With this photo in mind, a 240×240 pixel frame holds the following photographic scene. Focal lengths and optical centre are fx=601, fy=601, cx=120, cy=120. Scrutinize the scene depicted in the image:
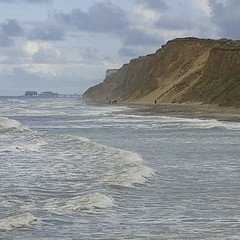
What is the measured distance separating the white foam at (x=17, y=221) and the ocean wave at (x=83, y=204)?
77 cm

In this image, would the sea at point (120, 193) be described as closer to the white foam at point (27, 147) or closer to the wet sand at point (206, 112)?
the white foam at point (27, 147)

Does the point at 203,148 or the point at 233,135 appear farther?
the point at 233,135

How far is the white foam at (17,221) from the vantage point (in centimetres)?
956

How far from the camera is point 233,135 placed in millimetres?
29656

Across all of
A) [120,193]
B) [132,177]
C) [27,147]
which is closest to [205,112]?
[27,147]

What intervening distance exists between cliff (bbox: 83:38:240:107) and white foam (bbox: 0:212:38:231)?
55.5m

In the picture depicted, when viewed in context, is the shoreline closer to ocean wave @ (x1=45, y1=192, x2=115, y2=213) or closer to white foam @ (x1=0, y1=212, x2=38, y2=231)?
ocean wave @ (x1=45, y1=192, x2=115, y2=213)

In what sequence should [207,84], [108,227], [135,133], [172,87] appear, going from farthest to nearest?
[172,87] < [207,84] < [135,133] < [108,227]

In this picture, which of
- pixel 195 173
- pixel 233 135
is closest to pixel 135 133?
pixel 233 135

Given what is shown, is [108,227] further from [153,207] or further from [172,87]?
[172,87]

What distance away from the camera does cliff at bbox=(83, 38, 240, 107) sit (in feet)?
264

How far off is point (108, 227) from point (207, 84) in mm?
79119

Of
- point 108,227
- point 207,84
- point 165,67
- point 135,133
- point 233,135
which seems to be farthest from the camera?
point 165,67

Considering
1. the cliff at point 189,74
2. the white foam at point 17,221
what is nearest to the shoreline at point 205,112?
the cliff at point 189,74
